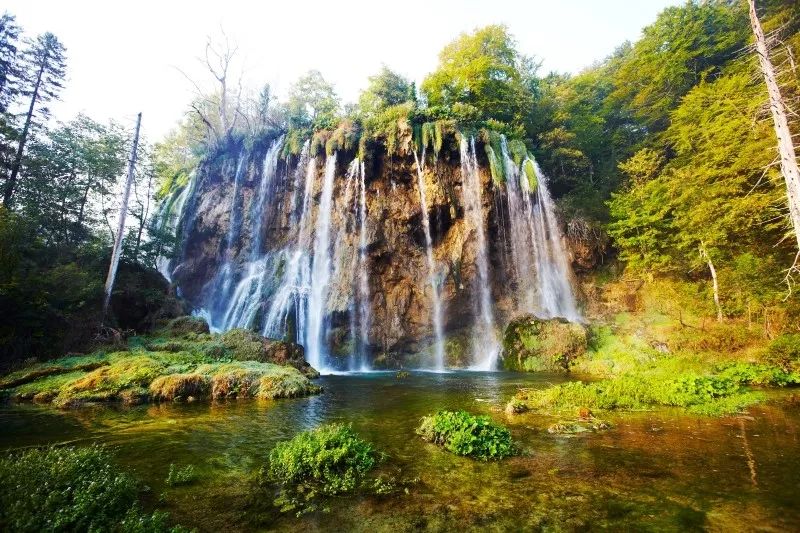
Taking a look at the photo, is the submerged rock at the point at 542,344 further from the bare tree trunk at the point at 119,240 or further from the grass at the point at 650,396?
the bare tree trunk at the point at 119,240

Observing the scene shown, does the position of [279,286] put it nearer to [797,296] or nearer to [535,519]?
[535,519]

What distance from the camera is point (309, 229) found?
26.9 meters

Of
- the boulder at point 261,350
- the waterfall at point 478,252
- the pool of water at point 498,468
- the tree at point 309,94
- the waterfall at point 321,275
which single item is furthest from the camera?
the tree at point 309,94

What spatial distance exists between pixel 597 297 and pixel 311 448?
22515mm

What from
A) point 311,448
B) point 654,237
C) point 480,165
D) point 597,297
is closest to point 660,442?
point 311,448

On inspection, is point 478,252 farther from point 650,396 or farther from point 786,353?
point 650,396

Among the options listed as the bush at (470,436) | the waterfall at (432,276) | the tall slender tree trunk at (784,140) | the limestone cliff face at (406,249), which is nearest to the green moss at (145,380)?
the bush at (470,436)

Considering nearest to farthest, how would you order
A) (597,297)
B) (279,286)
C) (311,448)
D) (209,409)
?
1. (311,448)
2. (209,409)
3. (597,297)
4. (279,286)

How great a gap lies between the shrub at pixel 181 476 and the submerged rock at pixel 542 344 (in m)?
15.8

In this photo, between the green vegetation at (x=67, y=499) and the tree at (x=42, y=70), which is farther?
the tree at (x=42, y=70)

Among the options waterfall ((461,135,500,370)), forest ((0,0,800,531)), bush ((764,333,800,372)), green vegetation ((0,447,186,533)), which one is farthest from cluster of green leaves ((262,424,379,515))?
waterfall ((461,135,500,370))

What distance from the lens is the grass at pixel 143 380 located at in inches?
406

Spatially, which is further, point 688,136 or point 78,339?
point 688,136

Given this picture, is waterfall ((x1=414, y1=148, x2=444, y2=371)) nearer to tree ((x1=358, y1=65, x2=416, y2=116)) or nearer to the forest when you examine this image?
the forest
